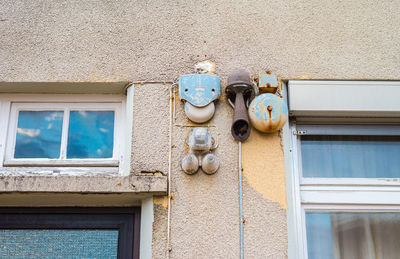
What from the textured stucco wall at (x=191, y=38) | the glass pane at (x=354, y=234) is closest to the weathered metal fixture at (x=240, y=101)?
the textured stucco wall at (x=191, y=38)

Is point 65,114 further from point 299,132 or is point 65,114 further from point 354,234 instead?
point 354,234

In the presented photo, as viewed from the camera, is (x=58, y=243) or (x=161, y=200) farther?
(x=58, y=243)

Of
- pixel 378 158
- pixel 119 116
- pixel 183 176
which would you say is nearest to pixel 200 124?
pixel 183 176

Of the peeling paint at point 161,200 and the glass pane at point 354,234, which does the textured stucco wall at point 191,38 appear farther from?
the glass pane at point 354,234

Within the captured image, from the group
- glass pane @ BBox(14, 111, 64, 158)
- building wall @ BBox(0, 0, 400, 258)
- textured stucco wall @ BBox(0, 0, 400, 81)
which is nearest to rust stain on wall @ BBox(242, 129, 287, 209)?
building wall @ BBox(0, 0, 400, 258)

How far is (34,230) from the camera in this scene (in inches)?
121

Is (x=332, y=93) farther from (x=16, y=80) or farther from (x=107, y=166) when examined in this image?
(x=16, y=80)

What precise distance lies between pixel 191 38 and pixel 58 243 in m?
1.71

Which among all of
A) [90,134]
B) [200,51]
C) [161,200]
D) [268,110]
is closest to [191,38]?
[200,51]

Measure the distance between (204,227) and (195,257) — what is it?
0.19m

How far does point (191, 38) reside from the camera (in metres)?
3.21

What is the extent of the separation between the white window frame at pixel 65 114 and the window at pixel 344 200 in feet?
4.12

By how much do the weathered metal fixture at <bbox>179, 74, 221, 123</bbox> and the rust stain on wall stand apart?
339 millimetres

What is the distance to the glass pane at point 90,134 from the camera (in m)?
3.20
